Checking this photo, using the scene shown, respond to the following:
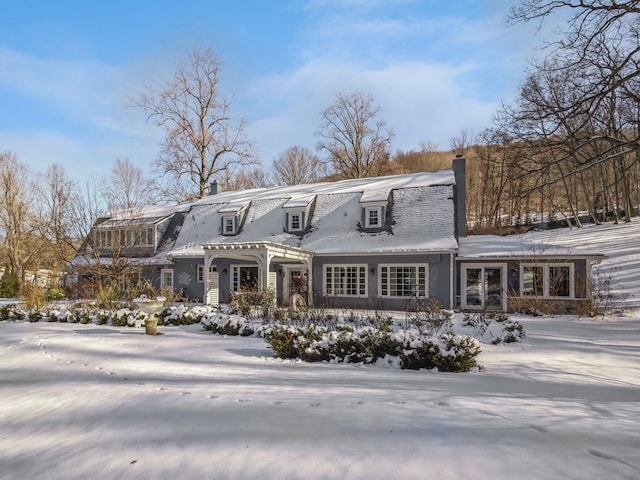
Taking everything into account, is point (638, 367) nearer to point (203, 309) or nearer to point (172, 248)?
point (203, 309)

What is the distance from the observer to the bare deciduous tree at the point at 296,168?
43.6m

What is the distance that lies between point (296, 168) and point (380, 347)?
1492 inches

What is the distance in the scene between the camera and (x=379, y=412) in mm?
4449

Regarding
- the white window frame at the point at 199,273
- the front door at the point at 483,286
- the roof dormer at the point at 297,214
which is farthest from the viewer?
the white window frame at the point at 199,273

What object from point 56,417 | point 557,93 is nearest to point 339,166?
point 557,93

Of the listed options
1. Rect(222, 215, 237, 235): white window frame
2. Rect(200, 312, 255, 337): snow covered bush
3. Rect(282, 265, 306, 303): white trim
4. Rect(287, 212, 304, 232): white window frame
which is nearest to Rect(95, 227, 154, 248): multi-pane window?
Rect(222, 215, 237, 235): white window frame

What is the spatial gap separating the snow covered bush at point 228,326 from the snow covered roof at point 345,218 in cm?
793

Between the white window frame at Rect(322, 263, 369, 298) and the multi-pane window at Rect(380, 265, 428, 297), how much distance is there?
75cm

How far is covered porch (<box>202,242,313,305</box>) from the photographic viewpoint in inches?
652

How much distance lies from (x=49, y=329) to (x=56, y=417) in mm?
7994

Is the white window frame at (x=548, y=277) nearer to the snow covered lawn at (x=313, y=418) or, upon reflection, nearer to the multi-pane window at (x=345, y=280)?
the multi-pane window at (x=345, y=280)

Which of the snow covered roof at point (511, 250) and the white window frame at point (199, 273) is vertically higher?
the snow covered roof at point (511, 250)

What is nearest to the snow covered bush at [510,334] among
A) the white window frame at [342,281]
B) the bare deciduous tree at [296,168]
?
the white window frame at [342,281]

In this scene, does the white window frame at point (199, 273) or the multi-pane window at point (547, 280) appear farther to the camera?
the white window frame at point (199, 273)
